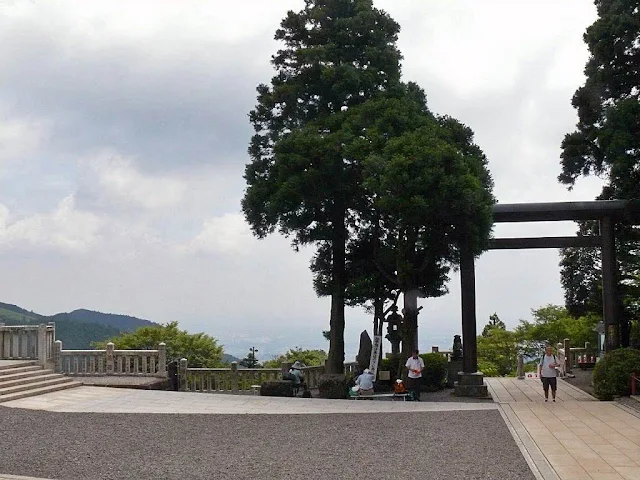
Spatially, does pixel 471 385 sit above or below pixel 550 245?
below

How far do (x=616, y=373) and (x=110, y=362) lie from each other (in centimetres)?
1334

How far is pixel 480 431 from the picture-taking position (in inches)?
500

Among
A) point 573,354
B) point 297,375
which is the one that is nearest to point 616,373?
point 297,375

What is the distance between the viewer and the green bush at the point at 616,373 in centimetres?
1725

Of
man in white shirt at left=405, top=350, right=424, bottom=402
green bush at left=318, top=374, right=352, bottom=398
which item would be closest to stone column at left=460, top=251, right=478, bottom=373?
man in white shirt at left=405, top=350, right=424, bottom=402

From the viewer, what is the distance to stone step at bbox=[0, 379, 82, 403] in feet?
53.5

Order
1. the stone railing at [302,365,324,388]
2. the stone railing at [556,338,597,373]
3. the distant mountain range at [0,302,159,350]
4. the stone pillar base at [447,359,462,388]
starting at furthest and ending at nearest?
the distant mountain range at [0,302,159,350], the stone railing at [556,338,597,373], the stone railing at [302,365,324,388], the stone pillar base at [447,359,462,388]

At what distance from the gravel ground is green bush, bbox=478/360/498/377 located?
876 inches

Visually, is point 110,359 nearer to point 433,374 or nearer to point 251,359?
point 433,374

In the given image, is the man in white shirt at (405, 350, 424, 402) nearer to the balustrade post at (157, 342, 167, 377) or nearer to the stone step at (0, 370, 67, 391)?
the balustrade post at (157, 342, 167, 377)

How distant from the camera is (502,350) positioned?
39.0 metres

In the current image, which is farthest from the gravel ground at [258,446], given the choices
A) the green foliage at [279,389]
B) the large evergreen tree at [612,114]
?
the large evergreen tree at [612,114]

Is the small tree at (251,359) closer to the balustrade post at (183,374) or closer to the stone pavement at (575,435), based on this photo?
the balustrade post at (183,374)

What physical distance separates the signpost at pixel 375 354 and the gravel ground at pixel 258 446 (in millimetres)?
5173
